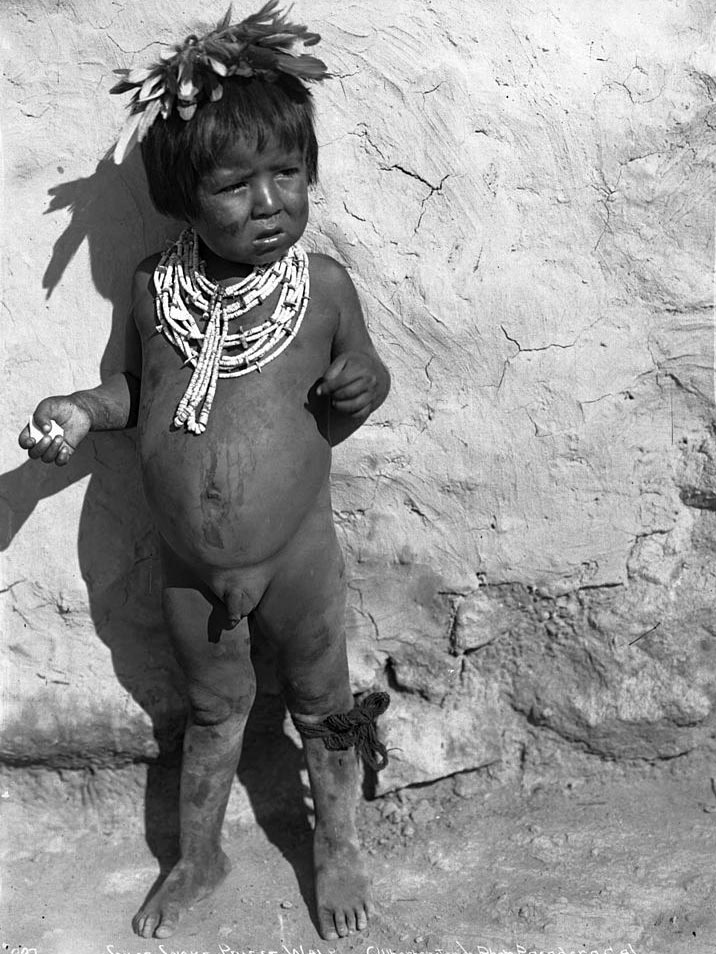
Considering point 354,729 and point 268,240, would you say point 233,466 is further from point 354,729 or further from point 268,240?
point 354,729

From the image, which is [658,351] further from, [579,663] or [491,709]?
[491,709]

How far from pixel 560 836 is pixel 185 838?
88 centimetres

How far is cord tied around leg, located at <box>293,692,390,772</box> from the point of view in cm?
279


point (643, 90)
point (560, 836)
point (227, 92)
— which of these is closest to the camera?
point (227, 92)

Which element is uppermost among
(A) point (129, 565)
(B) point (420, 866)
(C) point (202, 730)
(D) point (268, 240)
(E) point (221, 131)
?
(E) point (221, 131)

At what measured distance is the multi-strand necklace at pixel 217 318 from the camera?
250cm

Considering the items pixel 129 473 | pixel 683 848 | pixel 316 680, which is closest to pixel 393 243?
pixel 129 473

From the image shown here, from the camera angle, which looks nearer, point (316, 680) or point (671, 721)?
point (316, 680)

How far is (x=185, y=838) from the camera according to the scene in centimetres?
281

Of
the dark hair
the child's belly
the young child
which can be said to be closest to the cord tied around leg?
the young child

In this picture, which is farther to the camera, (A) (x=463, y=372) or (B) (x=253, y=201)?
(A) (x=463, y=372)

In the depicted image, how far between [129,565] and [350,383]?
83 cm

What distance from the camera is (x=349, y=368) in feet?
8.08

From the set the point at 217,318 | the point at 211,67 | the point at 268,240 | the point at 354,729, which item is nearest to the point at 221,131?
the point at 211,67
